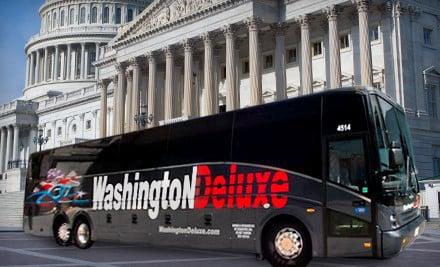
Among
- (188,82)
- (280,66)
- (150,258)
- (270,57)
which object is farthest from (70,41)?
(150,258)

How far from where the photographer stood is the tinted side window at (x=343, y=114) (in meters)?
11.1

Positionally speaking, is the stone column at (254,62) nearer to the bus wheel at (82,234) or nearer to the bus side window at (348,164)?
the bus wheel at (82,234)

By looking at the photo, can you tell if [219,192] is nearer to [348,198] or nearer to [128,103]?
[348,198]

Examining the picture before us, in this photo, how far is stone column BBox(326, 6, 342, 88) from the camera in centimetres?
3759

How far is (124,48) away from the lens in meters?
55.2

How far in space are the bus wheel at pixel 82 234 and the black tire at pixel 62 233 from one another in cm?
34

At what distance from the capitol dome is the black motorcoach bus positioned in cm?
8748

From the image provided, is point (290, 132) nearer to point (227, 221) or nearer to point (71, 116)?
point (227, 221)

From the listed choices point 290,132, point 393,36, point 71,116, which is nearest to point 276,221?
point 290,132

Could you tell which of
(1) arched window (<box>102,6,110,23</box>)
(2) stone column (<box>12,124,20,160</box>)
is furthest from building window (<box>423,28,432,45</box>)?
(1) arched window (<box>102,6,110,23</box>)

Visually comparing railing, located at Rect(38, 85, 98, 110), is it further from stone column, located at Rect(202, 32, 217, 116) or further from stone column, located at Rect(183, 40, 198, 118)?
Answer: stone column, located at Rect(202, 32, 217, 116)

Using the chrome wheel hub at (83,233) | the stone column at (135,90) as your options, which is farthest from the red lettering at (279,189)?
the stone column at (135,90)

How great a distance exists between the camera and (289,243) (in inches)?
468

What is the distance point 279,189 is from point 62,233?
10.1 m
